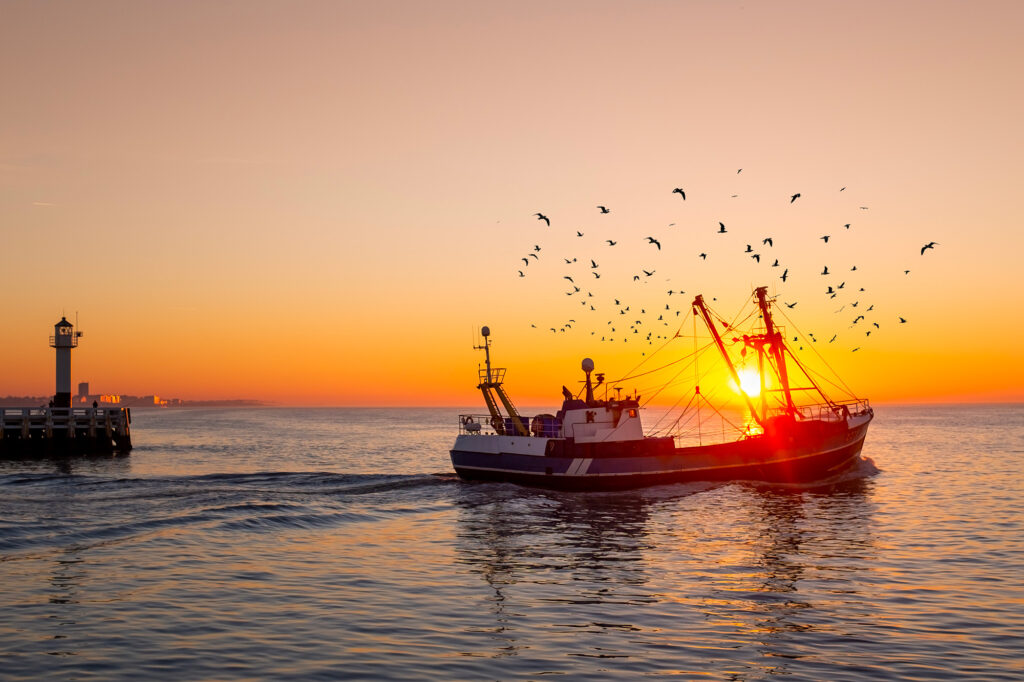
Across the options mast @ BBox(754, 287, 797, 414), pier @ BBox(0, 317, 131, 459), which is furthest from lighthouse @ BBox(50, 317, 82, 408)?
mast @ BBox(754, 287, 797, 414)

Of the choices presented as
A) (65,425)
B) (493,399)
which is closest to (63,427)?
(65,425)

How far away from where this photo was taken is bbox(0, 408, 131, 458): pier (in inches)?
2901

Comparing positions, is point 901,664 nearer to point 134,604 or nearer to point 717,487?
point 134,604

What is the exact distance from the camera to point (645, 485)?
4584cm

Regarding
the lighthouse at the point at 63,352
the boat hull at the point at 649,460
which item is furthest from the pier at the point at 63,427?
the boat hull at the point at 649,460

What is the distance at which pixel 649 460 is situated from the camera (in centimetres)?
4597

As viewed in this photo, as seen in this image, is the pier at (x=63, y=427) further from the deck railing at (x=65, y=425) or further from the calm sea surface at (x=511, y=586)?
the calm sea surface at (x=511, y=586)

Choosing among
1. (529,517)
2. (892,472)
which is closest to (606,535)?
(529,517)

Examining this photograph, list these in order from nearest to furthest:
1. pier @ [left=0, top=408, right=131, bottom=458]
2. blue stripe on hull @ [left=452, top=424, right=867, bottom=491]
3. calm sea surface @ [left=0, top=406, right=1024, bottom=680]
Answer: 1. calm sea surface @ [left=0, top=406, right=1024, bottom=680]
2. blue stripe on hull @ [left=452, top=424, right=867, bottom=491]
3. pier @ [left=0, top=408, right=131, bottom=458]

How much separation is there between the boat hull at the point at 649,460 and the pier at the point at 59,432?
4514cm

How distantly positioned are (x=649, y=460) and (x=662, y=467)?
39.3 inches

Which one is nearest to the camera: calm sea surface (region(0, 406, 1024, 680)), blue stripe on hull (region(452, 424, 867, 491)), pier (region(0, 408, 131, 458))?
calm sea surface (region(0, 406, 1024, 680))

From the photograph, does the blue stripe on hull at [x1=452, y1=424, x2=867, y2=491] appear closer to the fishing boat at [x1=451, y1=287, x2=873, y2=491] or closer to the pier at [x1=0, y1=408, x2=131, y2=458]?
the fishing boat at [x1=451, y1=287, x2=873, y2=491]

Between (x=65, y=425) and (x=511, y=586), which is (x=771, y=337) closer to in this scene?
(x=511, y=586)
